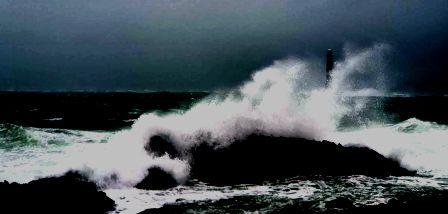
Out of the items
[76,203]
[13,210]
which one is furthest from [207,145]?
[13,210]

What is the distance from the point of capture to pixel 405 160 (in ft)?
49.6

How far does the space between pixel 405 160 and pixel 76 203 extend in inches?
473

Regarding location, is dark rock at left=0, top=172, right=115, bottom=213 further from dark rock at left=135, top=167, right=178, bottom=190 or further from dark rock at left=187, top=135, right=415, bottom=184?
dark rock at left=187, top=135, right=415, bottom=184

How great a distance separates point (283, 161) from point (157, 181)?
4345 mm

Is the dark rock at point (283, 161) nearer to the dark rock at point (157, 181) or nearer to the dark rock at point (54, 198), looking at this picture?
the dark rock at point (157, 181)

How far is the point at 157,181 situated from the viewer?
38.3ft

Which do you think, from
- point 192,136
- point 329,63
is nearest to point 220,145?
point 192,136

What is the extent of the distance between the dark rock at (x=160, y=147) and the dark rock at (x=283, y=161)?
745 millimetres

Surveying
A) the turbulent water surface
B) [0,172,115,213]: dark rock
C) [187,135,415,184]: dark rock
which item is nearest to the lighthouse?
the turbulent water surface

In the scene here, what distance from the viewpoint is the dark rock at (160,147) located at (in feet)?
44.6

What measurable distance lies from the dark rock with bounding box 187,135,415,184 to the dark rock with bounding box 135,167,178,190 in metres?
1.10

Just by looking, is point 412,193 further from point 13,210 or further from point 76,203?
point 13,210

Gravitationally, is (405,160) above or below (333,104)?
below

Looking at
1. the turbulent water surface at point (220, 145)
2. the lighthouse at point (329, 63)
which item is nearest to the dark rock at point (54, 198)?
the turbulent water surface at point (220, 145)
